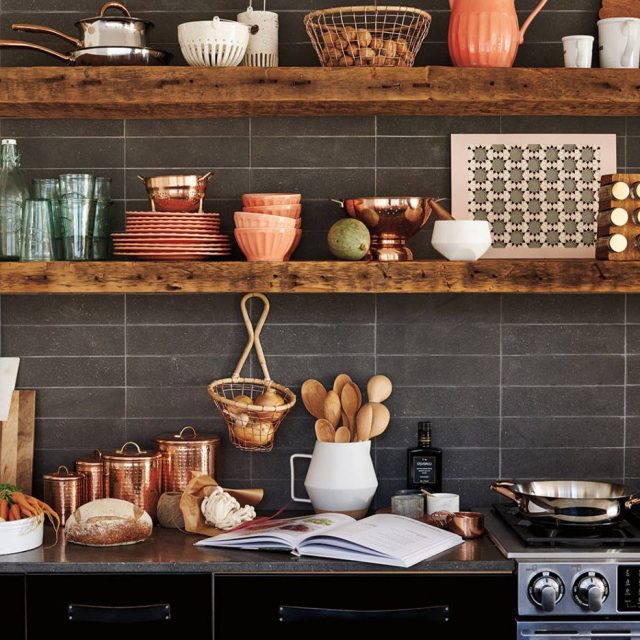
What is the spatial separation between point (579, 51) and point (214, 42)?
101 cm

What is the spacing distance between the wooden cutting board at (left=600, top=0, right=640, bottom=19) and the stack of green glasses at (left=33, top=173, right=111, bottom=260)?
1589 mm

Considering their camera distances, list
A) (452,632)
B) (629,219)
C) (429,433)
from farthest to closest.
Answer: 1. (429,433)
2. (629,219)
3. (452,632)


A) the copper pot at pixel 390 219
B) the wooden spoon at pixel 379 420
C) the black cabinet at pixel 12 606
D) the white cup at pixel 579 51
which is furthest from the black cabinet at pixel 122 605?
the white cup at pixel 579 51

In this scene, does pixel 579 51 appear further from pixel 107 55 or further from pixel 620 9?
pixel 107 55

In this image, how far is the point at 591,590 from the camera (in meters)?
2.31

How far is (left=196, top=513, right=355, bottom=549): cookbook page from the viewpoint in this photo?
8.02 ft

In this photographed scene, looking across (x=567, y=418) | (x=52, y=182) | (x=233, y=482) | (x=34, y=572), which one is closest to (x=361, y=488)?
(x=233, y=482)

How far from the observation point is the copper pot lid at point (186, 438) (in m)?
2.84

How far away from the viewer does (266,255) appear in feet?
8.77

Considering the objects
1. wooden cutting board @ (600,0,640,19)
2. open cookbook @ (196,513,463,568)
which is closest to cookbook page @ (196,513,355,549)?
open cookbook @ (196,513,463,568)

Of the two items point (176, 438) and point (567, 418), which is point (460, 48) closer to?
point (567, 418)

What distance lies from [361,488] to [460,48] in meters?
1.25

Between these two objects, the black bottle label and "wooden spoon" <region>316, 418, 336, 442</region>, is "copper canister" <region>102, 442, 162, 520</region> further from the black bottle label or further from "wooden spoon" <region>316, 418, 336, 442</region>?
the black bottle label

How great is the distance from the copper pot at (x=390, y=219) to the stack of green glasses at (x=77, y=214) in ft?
2.35
